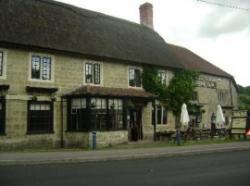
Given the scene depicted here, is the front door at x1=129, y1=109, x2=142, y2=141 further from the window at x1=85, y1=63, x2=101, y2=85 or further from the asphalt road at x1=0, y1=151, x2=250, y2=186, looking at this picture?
the asphalt road at x1=0, y1=151, x2=250, y2=186

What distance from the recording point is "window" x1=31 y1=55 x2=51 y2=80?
26.7 meters

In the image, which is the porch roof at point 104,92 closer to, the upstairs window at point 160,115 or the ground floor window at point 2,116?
the upstairs window at point 160,115

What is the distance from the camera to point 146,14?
41438 millimetres

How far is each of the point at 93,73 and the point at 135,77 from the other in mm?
4548

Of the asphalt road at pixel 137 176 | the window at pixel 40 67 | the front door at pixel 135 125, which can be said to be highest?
the window at pixel 40 67

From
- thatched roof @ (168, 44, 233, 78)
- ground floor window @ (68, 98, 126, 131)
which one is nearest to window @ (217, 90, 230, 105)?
thatched roof @ (168, 44, 233, 78)

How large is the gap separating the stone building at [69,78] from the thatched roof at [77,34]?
0.07m

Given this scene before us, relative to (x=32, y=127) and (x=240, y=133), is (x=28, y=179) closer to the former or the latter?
(x=32, y=127)

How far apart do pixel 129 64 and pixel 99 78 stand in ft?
11.2

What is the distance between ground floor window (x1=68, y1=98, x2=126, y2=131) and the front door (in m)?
3.43

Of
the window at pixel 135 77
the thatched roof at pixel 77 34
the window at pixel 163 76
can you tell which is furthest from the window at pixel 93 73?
the window at pixel 163 76

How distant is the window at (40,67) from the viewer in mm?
26719

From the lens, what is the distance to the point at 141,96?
102ft

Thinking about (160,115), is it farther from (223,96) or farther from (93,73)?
(223,96)
